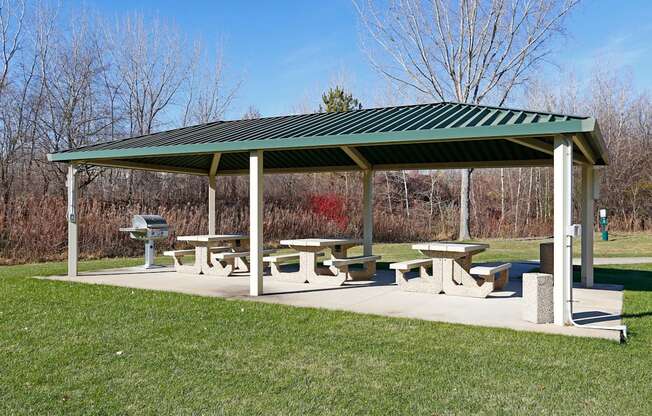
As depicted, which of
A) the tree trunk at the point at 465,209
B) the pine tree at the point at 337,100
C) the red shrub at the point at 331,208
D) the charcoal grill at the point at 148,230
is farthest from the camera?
the pine tree at the point at 337,100

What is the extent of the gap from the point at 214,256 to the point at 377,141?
473cm

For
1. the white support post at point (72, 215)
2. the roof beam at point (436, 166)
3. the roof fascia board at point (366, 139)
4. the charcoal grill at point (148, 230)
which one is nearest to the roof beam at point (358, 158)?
the roof beam at point (436, 166)

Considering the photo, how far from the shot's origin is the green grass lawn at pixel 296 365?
368 centimetres

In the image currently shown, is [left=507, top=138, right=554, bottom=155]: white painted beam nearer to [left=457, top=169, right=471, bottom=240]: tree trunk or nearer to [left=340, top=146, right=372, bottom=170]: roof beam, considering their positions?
[left=340, top=146, right=372, bottom=170]: roof beam

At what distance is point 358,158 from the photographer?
9.96 metres

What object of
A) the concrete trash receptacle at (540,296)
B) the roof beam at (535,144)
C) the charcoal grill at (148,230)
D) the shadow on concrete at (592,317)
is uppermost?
the roof beam at (535,144)

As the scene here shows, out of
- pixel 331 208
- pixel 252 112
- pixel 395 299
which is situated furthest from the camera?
pixel 252 112

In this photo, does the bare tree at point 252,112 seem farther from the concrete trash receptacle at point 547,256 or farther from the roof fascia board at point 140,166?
the concrete trash receptacle at point 547,256

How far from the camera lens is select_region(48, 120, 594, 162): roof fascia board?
5.62m

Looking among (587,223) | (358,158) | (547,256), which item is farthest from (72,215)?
(587,223)

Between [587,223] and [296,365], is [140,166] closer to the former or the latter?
[296,365]

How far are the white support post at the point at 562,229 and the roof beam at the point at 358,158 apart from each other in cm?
403

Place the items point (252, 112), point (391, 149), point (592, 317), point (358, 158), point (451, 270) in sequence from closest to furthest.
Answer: point (592, 317)
point (451, 270)
point (391, 149)
point (358, 158)
point (252, 112)

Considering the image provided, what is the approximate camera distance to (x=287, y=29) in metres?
20.8
